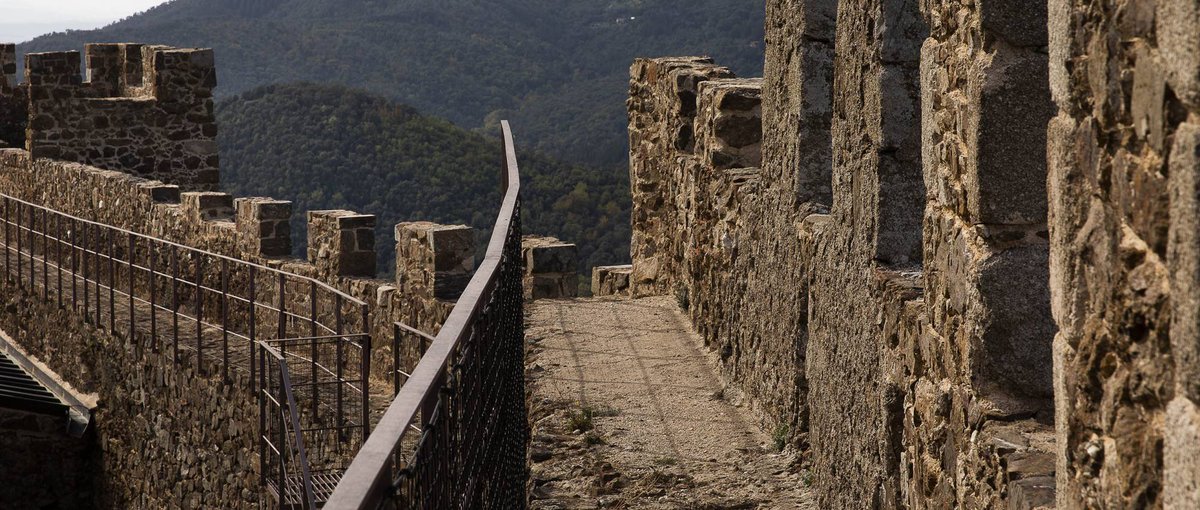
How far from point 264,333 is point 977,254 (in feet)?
31.5

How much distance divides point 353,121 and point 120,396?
73.1 ft

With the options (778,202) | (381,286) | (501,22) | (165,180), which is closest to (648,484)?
(778,202)

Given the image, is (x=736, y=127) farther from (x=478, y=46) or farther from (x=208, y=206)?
(x=478, y=46)

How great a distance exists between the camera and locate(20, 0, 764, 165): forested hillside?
4953 centimetres

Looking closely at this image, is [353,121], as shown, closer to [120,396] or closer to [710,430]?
[120,396]

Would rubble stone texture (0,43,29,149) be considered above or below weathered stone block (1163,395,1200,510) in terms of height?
above

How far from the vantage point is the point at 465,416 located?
315 cm

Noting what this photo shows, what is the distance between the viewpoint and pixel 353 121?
34469 millimetres

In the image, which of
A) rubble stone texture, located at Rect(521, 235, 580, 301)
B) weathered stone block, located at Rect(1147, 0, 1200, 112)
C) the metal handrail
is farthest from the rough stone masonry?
rubble stone texture, located at Rect(521, 235, 580, 301)

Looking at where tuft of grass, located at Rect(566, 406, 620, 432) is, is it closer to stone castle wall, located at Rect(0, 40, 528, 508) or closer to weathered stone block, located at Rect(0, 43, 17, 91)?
stone castle wall, located at Rect(0, 40, 528, 508)

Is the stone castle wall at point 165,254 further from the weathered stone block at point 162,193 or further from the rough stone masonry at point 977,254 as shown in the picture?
the rough stone masonry at point 977,254

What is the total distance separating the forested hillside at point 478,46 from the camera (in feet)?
163

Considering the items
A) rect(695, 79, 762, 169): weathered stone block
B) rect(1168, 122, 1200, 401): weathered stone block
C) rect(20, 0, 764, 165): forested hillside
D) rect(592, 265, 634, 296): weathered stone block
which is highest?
rect(20, 0, 764, 165): forested hillside

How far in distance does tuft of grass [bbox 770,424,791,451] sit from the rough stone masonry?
2cm
